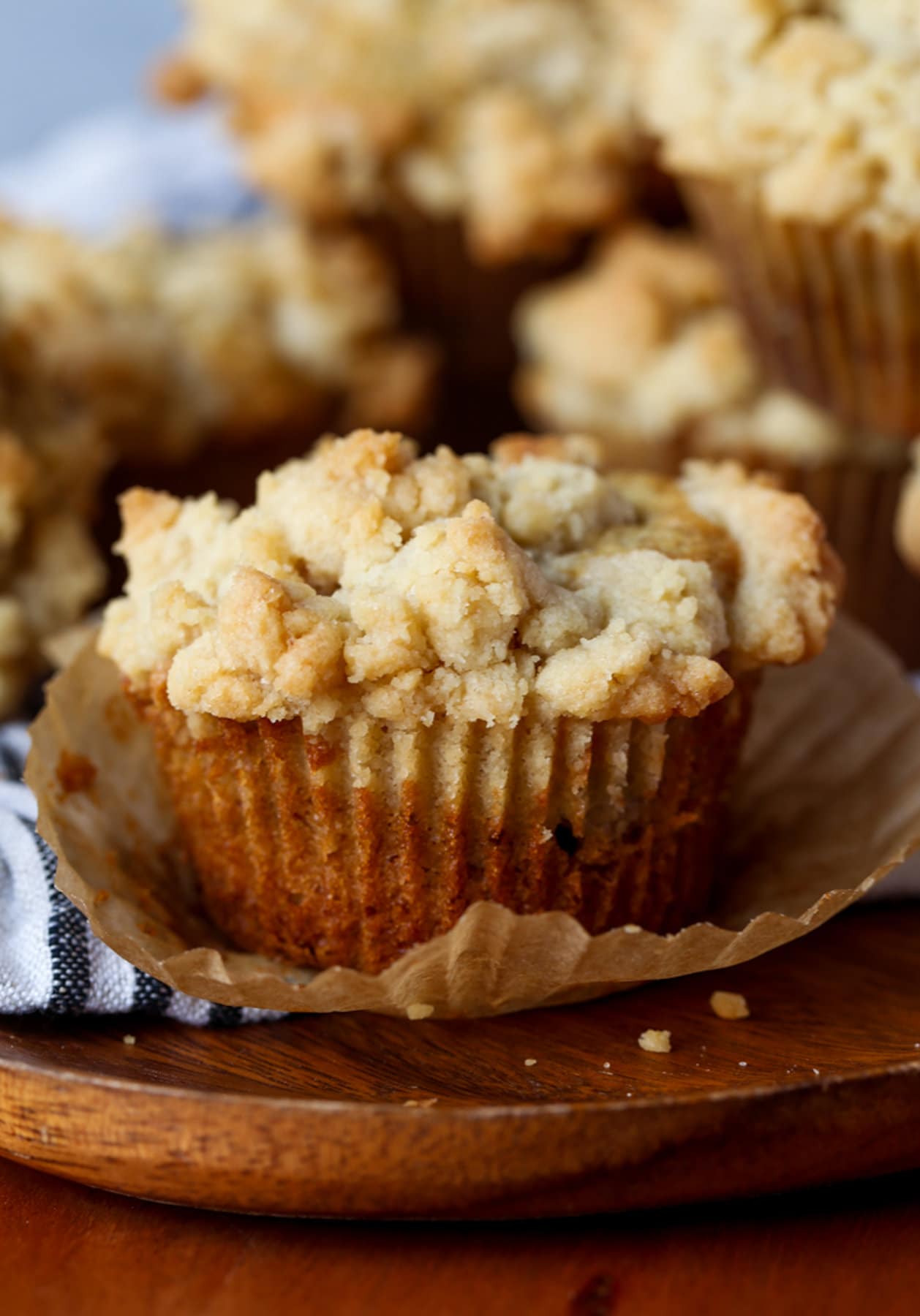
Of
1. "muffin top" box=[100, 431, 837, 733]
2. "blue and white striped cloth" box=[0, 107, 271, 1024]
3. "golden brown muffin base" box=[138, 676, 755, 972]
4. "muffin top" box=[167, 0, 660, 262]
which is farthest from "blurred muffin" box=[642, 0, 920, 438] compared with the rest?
"blue and white striped cloth" box=[0, 107, 271, 1024]

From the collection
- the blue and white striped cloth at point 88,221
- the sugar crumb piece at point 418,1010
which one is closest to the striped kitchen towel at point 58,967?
the blue and white striped cloth at point 88,221

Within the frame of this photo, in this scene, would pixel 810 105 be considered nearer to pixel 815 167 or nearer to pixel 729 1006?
pixel 815 167

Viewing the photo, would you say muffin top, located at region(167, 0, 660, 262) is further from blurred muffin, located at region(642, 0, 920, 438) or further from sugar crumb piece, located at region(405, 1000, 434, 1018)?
sugar crumb piece, located at region(405, 1000, 434, 1018)

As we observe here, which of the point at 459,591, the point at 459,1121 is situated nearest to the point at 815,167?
the point at 459,591

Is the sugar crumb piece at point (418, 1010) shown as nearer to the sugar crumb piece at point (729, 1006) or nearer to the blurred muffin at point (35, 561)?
the sugar crumb piece at point (729, 1006)

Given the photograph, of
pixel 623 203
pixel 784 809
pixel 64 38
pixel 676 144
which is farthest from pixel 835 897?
pixel 64 38

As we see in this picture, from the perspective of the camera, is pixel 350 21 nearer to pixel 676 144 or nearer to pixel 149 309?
pixel 149 309
